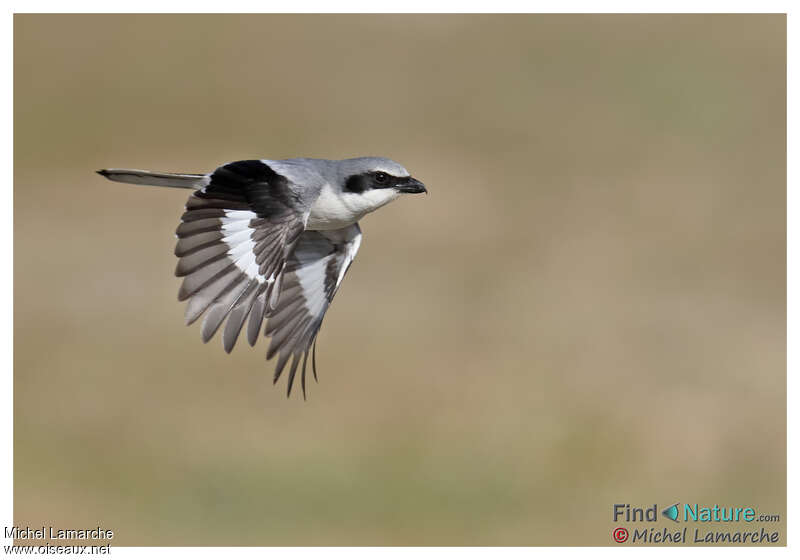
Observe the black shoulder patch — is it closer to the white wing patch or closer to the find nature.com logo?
the white wing patch

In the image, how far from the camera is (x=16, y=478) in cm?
1143

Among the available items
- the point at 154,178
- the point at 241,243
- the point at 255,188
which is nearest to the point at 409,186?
the point at 255,188

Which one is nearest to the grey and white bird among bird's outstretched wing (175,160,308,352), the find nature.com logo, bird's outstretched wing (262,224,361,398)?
bird's outstretched wing (175,160,308,352)

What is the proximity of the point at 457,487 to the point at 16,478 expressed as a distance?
155 inches

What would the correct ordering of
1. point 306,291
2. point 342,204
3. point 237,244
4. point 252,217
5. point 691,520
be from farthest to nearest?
point 691,520 < point 306,291 < point 342,204 < point 252,217 < point 237,244

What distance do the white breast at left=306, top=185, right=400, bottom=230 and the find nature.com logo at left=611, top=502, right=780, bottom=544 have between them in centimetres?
423

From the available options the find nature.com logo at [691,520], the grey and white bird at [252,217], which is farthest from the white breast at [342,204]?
the find nature.com logo at [691,520]

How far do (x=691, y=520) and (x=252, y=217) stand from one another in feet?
21.7

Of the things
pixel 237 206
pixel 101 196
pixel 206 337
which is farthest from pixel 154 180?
pixel 101 196

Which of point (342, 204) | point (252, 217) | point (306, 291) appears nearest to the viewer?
point (252, 217)

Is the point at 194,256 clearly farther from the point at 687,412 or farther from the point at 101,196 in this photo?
the point at 101,196

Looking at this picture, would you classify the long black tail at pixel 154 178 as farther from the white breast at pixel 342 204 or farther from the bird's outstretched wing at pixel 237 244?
the white breast at pixel 342 204

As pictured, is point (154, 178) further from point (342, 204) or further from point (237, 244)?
point (342, 204)

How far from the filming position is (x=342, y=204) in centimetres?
554
